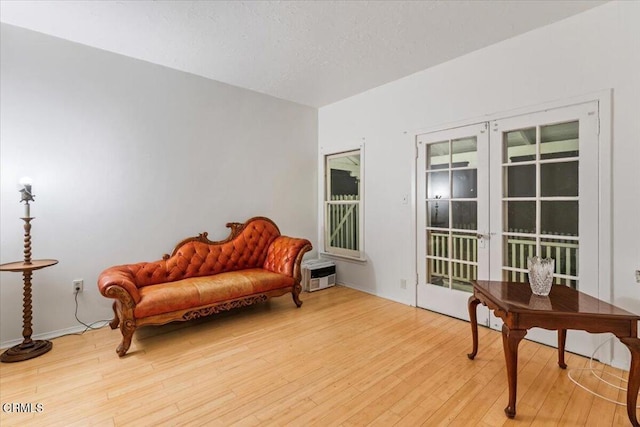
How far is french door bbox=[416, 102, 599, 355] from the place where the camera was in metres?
2.39

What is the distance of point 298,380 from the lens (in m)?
2.07

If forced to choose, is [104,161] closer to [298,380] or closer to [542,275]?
[298,380]

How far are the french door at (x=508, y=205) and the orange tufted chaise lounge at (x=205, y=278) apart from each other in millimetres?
1622

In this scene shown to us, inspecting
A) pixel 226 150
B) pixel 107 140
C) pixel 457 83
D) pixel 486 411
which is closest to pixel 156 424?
pixel 486 411

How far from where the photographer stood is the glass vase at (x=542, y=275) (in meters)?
1.92

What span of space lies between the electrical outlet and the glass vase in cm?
392

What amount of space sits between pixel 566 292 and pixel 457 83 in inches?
88.6

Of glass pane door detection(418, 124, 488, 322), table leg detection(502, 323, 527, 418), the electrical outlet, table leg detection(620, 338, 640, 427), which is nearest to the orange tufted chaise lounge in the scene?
A: the electrical outlet

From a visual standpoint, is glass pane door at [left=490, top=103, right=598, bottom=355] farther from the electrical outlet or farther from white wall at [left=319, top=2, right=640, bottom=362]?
the electrical outlet

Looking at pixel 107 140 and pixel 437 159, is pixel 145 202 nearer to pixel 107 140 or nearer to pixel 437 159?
pixel 107 140

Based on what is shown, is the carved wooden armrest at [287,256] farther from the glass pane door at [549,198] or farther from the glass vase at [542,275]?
the glass vase at [542,275]

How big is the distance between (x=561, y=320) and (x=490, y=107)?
2.08 metres

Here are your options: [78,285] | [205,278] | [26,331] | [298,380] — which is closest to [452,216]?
[298,380]

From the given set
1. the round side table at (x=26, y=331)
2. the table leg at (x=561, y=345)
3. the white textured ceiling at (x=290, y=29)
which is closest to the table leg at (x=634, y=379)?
the table leg at (x=561, y=345)
